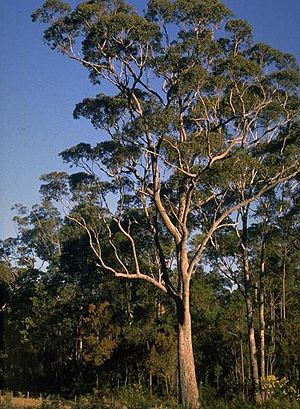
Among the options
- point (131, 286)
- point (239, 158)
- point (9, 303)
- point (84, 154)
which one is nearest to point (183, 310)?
point (239, 158)

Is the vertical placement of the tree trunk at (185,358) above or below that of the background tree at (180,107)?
below

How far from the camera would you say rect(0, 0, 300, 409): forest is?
19641 mm

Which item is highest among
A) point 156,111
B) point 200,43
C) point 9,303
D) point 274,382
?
point 200,43

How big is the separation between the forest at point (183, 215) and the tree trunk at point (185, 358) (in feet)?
0.11

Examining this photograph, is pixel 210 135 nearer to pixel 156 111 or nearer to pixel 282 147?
pixel 156 111

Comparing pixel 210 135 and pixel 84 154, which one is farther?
pixel 84 154

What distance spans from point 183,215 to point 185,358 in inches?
174

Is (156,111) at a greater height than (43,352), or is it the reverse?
(156,111)

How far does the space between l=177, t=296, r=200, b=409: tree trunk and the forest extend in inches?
1.4

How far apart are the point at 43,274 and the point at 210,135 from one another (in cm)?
2413

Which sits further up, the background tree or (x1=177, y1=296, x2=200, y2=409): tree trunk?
the background tree

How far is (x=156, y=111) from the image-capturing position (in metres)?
20.1

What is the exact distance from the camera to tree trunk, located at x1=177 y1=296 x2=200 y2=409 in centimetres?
1892

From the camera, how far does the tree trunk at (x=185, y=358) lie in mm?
18922
